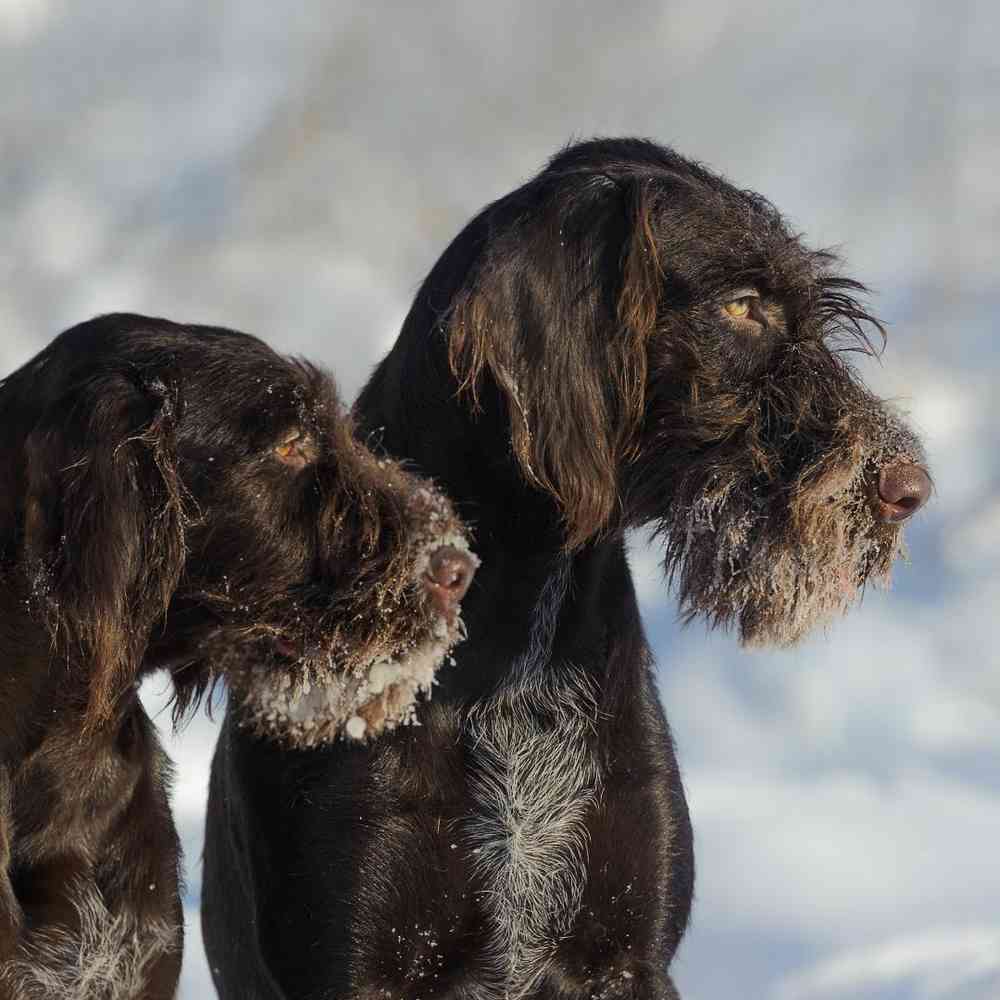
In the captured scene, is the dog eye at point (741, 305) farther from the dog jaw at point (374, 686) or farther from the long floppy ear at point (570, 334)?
the dog jaw at point (374, 686)

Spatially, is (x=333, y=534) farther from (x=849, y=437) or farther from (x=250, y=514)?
(x=849, y=437)

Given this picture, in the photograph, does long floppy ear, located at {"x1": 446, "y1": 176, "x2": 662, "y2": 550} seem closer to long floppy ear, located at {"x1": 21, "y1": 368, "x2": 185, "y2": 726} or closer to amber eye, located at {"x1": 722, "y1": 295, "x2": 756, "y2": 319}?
amber eye, located at {"x1": 722, "y1": 295, "x2": 756, "y2": 319}

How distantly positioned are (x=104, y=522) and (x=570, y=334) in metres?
1.40

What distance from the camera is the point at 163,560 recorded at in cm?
820

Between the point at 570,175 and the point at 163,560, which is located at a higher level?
the point at 570,175

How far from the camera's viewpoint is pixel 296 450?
332 inches

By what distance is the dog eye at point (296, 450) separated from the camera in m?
8.42

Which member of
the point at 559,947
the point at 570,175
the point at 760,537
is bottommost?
the point at 559,947

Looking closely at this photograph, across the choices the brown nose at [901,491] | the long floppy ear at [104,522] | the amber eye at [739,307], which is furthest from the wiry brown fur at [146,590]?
the brown nose at [901,491]

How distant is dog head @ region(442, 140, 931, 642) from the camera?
8.21 metres

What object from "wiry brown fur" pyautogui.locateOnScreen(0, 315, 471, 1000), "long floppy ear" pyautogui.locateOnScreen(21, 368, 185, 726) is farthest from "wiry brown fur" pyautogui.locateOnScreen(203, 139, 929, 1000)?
"long floppy ear" pyautogui.locateOnScreen(21, 368, 185, 726)

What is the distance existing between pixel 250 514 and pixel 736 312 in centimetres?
151

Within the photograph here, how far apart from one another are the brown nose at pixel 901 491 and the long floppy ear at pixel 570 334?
722 millimetres

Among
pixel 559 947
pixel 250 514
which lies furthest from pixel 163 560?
pixel 559 947
